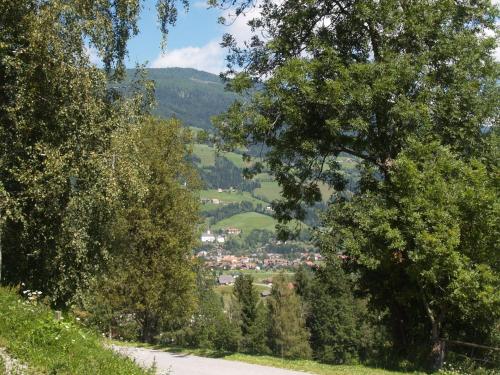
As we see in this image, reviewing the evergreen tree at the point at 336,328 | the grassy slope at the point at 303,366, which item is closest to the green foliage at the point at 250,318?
the evergreen tree at the point at 336,328

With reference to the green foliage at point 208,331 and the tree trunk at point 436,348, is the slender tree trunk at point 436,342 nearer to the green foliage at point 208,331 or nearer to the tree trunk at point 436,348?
the tree trunk at point 436,348

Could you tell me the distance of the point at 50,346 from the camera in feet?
30.1

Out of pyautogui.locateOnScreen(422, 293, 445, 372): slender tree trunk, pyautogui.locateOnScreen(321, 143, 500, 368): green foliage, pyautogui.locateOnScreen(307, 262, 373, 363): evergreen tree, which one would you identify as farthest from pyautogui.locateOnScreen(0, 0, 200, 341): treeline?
pyautogui.locateOnScreen(307, 262, 373, 363): evergreen tree

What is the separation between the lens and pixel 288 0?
694 inches

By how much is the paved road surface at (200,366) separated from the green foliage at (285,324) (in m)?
56.2

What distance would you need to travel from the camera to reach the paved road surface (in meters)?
12.6

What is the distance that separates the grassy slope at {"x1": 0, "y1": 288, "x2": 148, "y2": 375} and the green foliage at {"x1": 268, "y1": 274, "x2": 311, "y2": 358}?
60823mm

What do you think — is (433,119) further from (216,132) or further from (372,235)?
(216,132)

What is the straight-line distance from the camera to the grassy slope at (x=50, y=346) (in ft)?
27.3

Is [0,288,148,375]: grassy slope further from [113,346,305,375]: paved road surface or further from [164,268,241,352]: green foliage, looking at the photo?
[164,268,241,352]: green foliage

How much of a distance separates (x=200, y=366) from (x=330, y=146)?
7680 millimetres

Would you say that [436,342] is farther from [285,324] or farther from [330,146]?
[285,324]

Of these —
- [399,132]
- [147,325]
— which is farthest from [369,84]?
[147,325]

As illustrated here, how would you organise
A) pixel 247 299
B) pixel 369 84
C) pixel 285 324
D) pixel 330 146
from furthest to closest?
1. pixel 285 324
2. pixel 247 299
3. pixel 330 146
4. pixel 369 84
